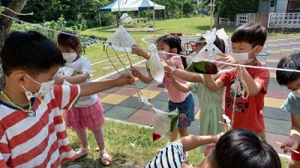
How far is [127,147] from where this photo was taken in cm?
262

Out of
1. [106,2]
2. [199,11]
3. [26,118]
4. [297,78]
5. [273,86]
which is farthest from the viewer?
[199,11]

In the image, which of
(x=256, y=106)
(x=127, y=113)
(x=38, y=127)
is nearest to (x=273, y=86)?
(x=127, y=113)

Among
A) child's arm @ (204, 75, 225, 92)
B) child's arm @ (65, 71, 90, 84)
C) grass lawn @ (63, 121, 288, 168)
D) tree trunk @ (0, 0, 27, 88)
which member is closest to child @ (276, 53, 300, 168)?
child's arm @ (204, 75, 225, 92)

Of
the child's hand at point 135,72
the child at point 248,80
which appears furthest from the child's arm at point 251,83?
the child's hand at point 135,72

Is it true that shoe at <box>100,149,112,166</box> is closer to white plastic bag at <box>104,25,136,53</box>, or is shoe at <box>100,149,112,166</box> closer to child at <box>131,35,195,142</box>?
child at <box>131,35,195,142</box>

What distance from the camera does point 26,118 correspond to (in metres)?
1.17

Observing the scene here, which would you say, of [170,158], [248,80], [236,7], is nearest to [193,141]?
[170,158]

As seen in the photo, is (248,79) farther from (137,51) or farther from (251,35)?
(137,51)

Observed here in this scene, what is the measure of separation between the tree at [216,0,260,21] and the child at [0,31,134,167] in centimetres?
1660

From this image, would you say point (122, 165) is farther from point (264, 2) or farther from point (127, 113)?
point (264, 2)

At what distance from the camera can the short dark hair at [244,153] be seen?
2.62ft

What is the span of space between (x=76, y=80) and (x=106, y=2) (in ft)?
77.6

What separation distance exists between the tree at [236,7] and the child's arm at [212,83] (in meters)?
15.7

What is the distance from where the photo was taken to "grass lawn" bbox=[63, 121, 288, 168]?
2.37 m
